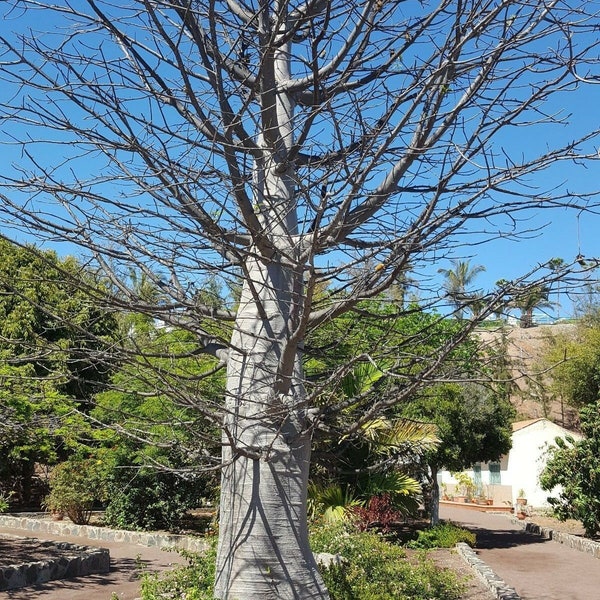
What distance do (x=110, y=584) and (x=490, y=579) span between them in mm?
4913

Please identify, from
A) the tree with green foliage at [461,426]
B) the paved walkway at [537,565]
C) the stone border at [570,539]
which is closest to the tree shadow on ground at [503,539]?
the paved walkway at [537,565]

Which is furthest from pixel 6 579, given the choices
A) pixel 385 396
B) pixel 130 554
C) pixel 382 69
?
pixel 382 69

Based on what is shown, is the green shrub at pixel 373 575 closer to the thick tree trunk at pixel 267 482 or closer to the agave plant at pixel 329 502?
the thick tree trunk at pixel 267 482

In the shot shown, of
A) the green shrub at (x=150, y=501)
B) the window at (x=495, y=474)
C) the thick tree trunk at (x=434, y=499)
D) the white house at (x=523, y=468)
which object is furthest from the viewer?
the window at (x=495, y=474)

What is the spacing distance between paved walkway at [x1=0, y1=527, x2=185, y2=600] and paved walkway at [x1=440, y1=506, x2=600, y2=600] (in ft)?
16.2

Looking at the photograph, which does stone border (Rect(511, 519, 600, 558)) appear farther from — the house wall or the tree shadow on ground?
the house wall

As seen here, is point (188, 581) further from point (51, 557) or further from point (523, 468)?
point (523, 468)

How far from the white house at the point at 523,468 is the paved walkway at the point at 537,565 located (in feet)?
28.2

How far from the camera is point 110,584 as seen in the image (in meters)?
9.51

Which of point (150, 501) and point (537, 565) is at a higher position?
point (150, 501)

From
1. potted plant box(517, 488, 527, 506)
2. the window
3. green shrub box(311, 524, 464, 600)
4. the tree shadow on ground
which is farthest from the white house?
green shrub box(311, 524, 464, 600)

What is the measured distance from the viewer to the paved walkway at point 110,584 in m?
8.43

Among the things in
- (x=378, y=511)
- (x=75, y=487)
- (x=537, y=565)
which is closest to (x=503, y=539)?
(x=537, y=565)

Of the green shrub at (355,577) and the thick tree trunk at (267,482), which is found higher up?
the thick tree trunk at (267,482)
